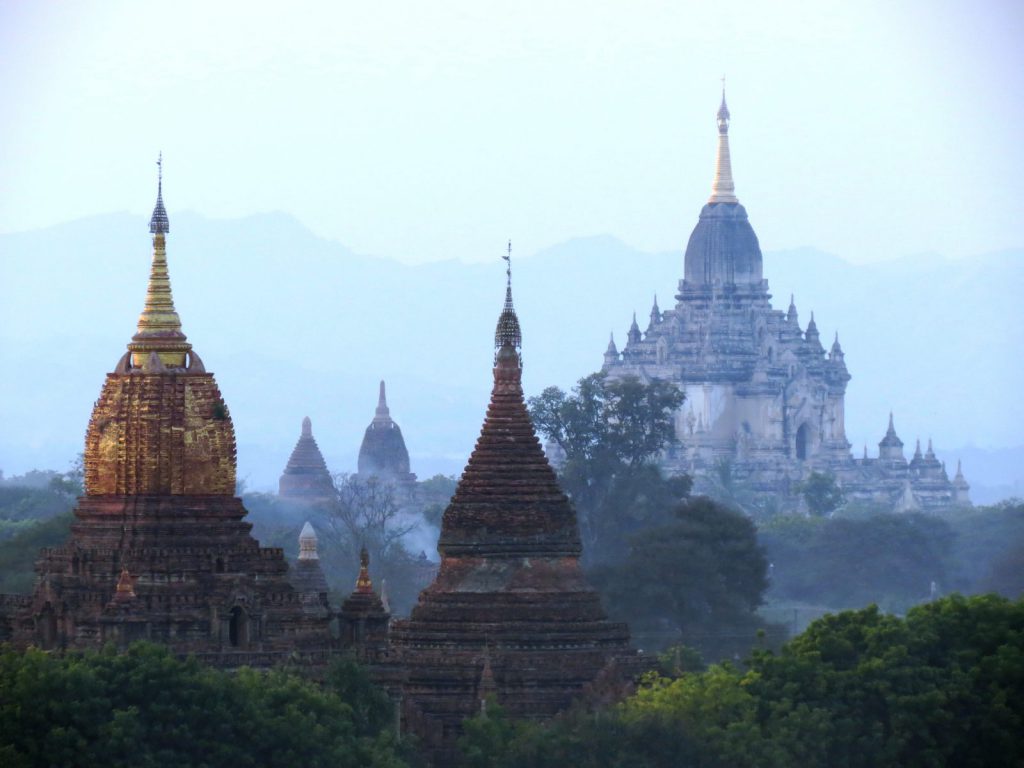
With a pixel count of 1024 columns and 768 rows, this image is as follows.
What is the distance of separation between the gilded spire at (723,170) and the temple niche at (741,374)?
4cm

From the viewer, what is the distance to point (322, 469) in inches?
5866

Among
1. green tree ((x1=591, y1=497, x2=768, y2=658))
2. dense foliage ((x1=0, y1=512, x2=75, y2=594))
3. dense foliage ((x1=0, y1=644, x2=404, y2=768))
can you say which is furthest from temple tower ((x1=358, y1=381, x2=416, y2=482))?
dense foliage ((x1=0, y1=644, x2=404, y2=768))

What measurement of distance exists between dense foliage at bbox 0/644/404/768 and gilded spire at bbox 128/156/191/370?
760cm

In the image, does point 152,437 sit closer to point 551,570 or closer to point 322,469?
point 551,570

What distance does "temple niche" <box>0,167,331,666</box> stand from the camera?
5931 centimetres

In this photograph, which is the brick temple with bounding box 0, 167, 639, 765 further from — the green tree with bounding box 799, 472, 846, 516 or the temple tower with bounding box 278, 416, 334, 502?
the green tree with bounding box 799, 472, 846, 516

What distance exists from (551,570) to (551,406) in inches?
1774

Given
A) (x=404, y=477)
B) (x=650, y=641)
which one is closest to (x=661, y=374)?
(x=404, y=477)

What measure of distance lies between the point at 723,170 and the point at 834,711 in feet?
409

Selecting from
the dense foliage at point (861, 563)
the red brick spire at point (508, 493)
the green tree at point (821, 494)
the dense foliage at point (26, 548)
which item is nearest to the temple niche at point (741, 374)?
the green tree at point (821, 494)

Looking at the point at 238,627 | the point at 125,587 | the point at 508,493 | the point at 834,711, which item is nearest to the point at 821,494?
the point at 508,493

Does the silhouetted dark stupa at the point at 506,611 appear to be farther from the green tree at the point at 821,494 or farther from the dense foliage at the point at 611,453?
the green tree at the point at 821,494

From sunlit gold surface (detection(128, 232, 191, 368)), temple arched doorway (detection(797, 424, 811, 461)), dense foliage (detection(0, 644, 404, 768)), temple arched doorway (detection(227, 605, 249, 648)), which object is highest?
temple arched doorway (detection(797, 424, 811, 461))

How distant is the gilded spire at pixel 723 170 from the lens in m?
180
